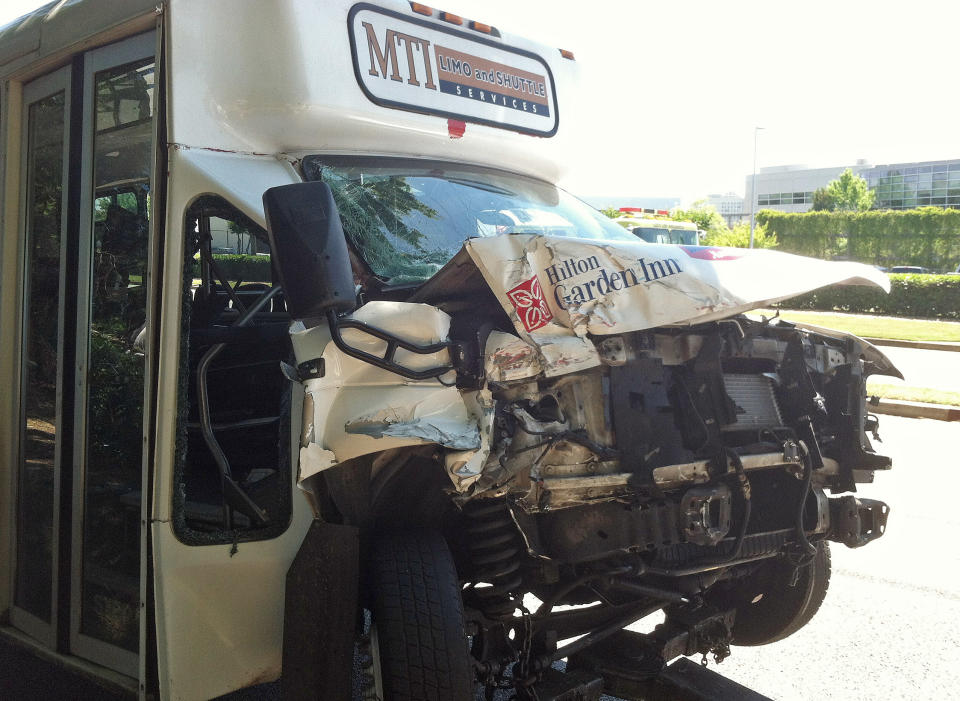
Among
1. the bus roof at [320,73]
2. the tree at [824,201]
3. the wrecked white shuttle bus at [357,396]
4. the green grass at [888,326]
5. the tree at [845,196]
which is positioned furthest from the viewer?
the tree at [845,196]

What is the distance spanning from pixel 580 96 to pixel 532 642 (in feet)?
10.5

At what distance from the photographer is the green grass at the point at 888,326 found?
61.1 ft

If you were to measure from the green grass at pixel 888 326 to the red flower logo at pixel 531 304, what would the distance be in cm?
1446

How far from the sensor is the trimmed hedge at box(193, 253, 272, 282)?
3.98 m

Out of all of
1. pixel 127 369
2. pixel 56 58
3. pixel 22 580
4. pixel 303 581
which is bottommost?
pixel 22 580

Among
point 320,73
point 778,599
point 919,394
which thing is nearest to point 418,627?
point 778,599

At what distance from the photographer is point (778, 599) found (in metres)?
4.01

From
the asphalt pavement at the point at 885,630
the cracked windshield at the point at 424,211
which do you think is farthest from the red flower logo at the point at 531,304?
the asphalt pavement at the point at 885,630

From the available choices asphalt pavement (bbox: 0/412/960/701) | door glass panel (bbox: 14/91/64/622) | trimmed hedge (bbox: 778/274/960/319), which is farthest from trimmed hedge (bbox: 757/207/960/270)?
door glass panel (bbox: 14/91/64/622)

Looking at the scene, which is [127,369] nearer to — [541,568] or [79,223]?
[79,223]

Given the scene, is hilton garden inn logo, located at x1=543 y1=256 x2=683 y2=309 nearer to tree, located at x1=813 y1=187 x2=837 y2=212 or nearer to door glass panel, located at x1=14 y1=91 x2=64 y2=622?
door glass panel, located at x1=14 y1=91 x2=64 y2=622

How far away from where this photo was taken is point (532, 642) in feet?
10.8

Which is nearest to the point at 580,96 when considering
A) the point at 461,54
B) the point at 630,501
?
the point at 461,54

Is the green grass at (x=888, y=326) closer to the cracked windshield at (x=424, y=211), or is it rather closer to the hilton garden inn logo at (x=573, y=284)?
the cracked windshield at (x=424, y=211)
